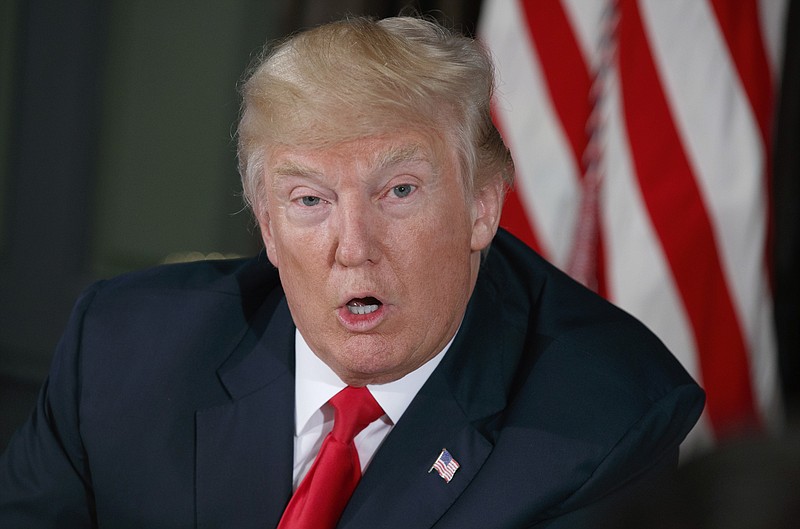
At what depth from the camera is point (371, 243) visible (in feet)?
4.64

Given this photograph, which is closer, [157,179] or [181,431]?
[181,431]

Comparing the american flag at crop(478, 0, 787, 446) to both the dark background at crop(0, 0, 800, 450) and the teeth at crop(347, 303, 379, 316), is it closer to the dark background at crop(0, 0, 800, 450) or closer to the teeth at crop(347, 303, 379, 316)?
the teeth at crop(347, 303, 379, 316)

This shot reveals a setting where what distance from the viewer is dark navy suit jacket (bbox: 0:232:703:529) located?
145cm

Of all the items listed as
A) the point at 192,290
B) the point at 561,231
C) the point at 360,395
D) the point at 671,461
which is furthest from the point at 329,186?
the point at 561,231

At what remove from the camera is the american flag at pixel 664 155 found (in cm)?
249

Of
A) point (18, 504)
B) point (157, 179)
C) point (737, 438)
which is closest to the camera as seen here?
point (737, 438)

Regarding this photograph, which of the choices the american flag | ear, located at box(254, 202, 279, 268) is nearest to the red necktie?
ear, located at box(254, 202, 279, 268)

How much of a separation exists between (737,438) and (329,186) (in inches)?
39.8

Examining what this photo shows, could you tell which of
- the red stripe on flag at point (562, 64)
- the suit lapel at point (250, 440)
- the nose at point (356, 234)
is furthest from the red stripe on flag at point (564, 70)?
the nose at point (356, 234)

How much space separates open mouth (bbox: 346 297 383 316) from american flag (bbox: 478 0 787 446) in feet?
4.06

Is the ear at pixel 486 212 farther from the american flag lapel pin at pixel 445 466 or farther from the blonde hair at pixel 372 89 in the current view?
the american flag lapel pin at pixel 445 466

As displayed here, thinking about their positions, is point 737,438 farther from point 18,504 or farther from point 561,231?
point 561,231

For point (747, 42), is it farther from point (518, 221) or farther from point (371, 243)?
point (371, 243)

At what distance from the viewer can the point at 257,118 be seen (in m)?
1.48
